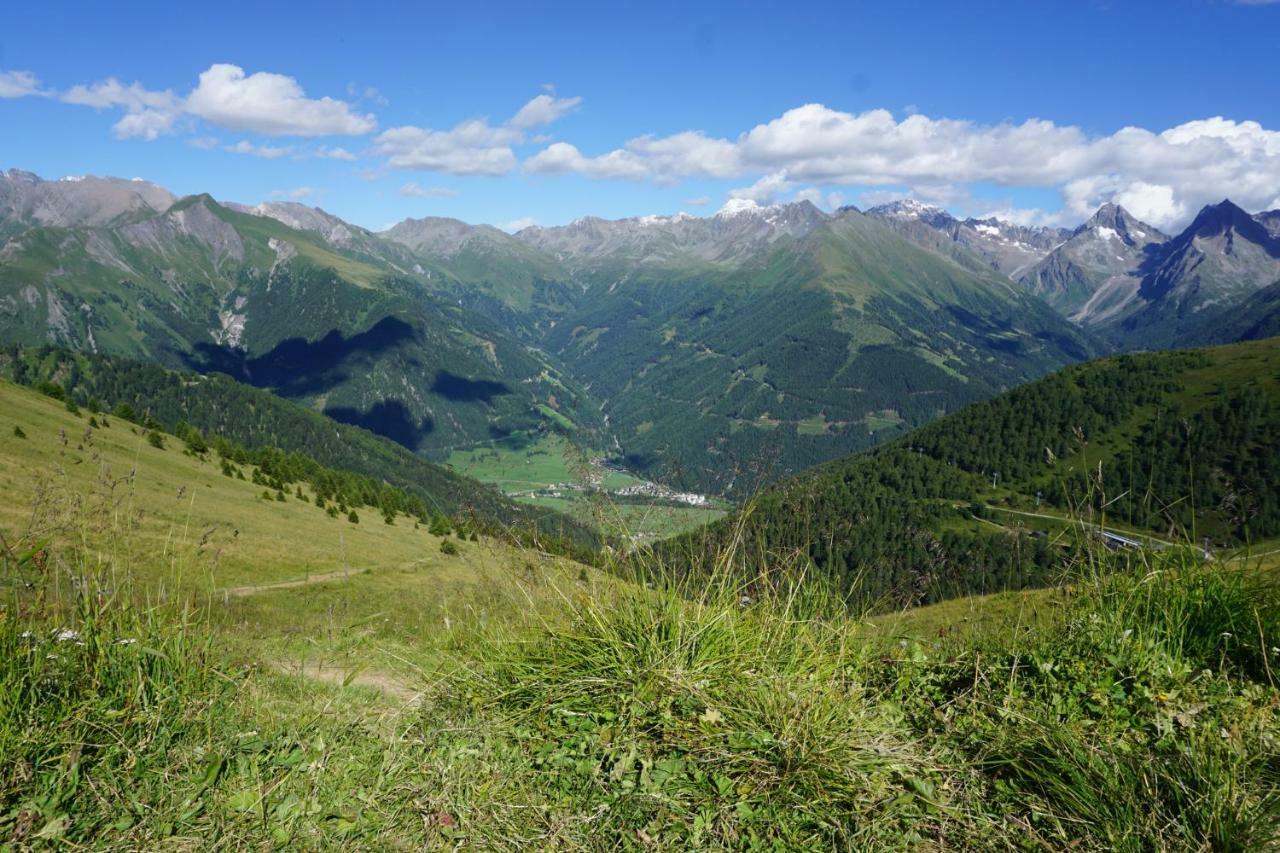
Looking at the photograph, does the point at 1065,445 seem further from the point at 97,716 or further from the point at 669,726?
the point at 97,716

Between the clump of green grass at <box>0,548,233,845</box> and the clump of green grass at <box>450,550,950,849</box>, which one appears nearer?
the clump of green grass at <box>0,548,233,845</box>

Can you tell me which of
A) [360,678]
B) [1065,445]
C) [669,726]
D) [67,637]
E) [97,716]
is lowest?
[1065,445]

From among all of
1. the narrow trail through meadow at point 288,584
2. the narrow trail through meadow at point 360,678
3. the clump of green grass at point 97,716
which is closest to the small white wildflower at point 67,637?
the clump of green grass at point 97,716

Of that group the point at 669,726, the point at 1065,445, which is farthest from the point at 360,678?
the point at 1065,445

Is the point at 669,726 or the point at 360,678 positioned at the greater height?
the point at 669,726

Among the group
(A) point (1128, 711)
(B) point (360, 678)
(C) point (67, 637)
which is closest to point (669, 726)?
(A) point (1128, 711)

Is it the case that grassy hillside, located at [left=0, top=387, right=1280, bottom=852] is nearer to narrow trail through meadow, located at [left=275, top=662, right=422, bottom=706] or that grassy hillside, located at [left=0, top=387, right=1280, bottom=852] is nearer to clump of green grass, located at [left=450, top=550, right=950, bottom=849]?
clump of green grass, located at [left=450, top=550, right=950, bottom=849]

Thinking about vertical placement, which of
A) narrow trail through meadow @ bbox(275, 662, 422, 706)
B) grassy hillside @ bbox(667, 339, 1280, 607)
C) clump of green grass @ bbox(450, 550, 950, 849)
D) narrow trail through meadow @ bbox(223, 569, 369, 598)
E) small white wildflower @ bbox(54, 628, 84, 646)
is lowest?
grassy hillside @ bbox(667, 339, 1280, 607)

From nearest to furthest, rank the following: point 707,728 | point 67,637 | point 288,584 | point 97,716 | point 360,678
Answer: point 97,716
point 707,728
point 67,637
point 360,678
point 288,584

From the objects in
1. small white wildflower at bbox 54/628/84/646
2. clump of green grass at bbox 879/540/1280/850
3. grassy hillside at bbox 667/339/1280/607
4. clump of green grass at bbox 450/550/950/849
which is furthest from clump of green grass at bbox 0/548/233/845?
grassy hillside at bbox 667/339/1280/607

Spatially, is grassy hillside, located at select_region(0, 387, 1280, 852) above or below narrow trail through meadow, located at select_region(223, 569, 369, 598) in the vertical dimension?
above

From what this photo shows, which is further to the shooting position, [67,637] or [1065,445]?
[1065,445]

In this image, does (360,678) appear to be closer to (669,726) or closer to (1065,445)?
(669,726)

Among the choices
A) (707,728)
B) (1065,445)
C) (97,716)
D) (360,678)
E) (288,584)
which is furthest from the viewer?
(1065,445)
